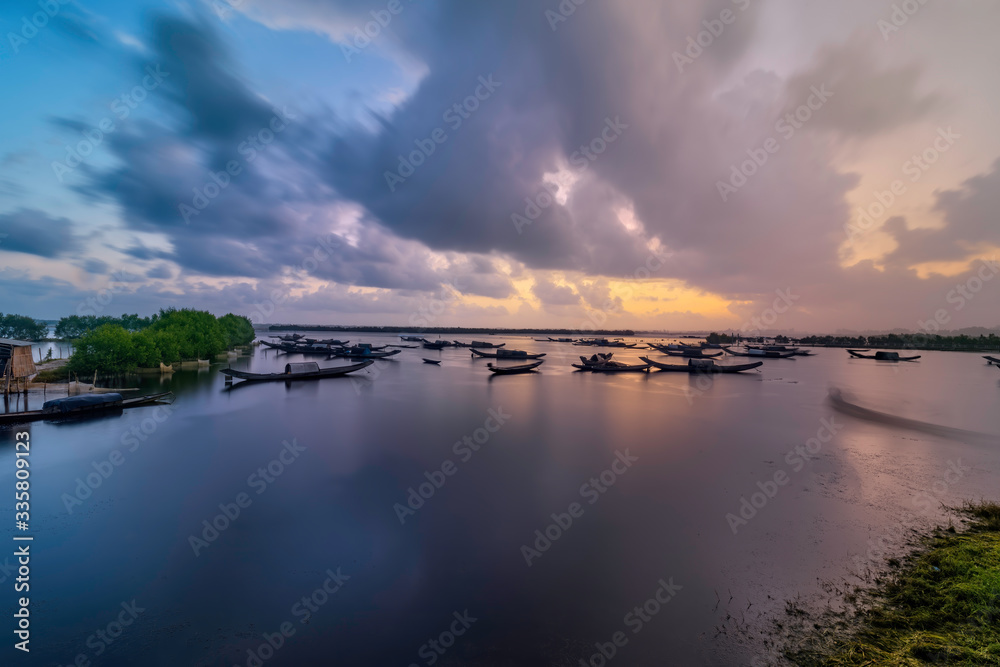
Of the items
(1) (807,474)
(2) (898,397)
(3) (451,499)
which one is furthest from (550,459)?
(2) (898,397)

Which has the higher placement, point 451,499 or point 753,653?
point 753,653

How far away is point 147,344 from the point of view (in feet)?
96.3

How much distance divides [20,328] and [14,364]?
292 ft

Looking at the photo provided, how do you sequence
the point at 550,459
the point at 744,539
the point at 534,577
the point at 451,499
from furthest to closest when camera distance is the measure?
the point at 550,459 → the point at 451,499 → the point at 744,539 → the point at 534,577

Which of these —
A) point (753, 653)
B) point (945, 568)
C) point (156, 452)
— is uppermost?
point (945, 568)

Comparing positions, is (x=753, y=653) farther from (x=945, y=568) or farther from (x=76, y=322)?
(x=76, y=322)

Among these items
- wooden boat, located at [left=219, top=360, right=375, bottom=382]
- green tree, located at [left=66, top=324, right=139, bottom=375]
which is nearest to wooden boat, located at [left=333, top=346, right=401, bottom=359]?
wooden boat, located at [left=219, top=360, right=375, bottom=382]

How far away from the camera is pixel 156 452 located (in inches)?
532

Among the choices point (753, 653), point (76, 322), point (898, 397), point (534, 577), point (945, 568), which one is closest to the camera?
point (753, 653)

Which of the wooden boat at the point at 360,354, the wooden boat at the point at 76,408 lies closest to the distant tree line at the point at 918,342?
the wooden boat at the point at 360,354

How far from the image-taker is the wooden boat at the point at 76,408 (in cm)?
1552

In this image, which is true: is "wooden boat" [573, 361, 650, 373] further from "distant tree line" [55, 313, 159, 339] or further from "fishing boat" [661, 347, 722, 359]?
"distant tree line" [55, 313, 159, 339]

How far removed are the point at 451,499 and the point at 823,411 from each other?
2219 centimetres

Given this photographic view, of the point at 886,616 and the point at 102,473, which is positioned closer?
the point at 886,616
